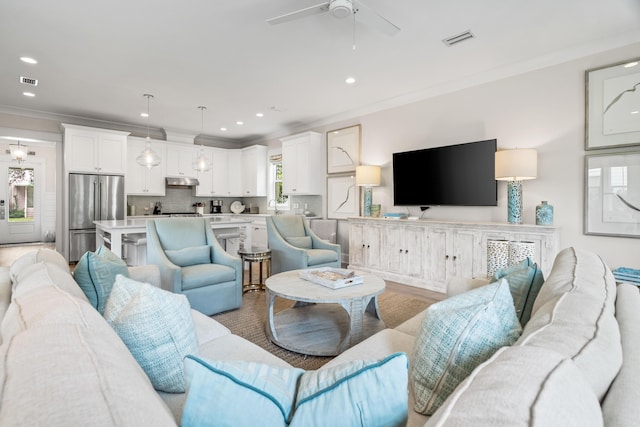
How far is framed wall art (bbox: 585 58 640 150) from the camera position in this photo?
298cm

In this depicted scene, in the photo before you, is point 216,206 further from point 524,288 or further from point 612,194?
point 524,288

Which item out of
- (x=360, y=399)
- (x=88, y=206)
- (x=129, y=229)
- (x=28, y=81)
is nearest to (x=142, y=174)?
(x=88, y=206)

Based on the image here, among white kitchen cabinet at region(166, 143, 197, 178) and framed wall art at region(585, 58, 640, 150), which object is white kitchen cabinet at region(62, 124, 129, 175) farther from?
framed wall art at region(585, 58, 640, 150)

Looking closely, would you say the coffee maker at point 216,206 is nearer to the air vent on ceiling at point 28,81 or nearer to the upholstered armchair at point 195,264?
the air vent on ceiling at point 28,81

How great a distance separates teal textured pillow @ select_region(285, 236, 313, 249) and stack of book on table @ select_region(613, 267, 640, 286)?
3.21 metres

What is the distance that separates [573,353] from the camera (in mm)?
657

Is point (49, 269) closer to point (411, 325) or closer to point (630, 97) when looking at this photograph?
point (411, 325)

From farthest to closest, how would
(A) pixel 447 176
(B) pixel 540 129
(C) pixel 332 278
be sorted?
(A) pixel 447 176
(B) pixel 540 129
(C) pixel 332 278

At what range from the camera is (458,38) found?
309 cm

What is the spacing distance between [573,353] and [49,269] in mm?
1797

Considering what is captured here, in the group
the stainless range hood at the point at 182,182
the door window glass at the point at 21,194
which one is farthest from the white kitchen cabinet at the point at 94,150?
the door window glass at the point at 21,194

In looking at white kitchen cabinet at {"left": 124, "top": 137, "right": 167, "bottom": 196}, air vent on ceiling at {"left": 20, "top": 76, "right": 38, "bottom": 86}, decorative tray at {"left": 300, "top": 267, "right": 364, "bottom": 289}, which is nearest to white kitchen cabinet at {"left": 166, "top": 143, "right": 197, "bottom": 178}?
white kitchen cabinet at {"left": 124, "top": 137, "right": 167, "bottom": 196}

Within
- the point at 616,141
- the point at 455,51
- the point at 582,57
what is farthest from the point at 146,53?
the point at 616,141

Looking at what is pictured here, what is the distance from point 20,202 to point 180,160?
5.37m
